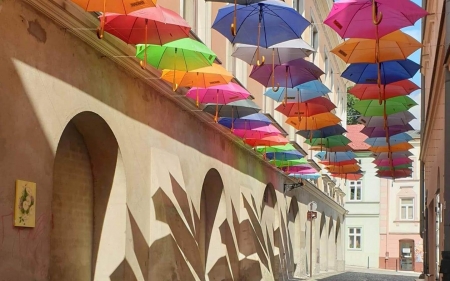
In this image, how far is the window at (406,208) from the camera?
5784 cm

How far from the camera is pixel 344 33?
41.5ft

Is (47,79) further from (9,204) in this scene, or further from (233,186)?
(233,186)

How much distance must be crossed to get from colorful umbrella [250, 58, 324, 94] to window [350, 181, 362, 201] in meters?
46.2

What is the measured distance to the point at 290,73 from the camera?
580 inches

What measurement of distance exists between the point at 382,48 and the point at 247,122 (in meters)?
4.97

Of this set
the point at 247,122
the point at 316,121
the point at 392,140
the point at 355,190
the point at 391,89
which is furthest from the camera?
the point at 355,190

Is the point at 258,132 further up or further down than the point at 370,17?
further down

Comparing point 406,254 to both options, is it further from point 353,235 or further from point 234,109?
point 234,109

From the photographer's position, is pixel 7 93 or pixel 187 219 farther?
pixel 187 219

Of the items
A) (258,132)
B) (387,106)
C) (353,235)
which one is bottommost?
(353,235)

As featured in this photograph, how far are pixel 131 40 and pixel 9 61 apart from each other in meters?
2.44

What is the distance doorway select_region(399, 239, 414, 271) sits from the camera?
188 feet

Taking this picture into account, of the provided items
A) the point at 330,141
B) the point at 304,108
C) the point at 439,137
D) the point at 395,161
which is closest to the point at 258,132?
the point at 304,108

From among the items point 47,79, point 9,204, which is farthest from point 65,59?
point 9,204
